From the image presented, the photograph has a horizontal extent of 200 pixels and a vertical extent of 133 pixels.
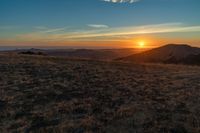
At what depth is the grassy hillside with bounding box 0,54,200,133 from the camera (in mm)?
8508

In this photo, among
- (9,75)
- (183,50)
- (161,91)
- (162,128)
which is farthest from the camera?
(183,50)

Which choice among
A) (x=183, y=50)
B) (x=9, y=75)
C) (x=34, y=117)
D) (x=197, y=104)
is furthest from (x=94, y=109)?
(x=183, y=50)

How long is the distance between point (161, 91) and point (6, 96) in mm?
7364

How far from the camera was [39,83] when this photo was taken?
1432 cm

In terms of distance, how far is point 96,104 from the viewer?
10766 mm

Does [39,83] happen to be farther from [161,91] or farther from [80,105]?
[161,91]

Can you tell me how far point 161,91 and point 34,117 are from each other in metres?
6.86

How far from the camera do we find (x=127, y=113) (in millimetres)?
9734

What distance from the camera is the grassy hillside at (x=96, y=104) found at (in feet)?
27.9

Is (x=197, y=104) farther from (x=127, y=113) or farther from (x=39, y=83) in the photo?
(x=39, y=83)

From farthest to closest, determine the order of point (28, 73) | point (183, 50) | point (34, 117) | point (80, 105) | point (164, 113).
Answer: point (183, 50)
point (28, 73)
point (80, 105)
point (164, 113)
point (34, 117)

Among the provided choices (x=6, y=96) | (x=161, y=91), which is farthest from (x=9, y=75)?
(x=161, y=91)

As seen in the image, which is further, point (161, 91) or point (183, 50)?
point (183, 50)


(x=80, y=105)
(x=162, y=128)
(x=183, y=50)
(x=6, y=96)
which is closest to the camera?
(x=162, y=128)
